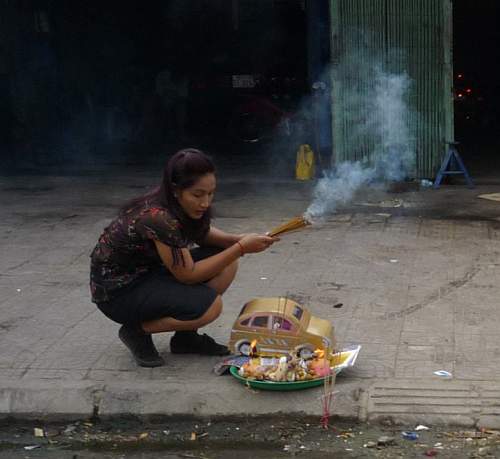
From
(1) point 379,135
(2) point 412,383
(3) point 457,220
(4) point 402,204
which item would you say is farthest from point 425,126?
(2) point 412,383

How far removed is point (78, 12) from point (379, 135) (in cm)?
989

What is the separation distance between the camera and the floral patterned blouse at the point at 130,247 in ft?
15.3

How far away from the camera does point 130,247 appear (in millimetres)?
4777

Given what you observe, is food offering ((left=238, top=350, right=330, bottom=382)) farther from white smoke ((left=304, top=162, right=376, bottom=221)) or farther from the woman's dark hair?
white smoke ((left=304, top=162, right=376, bottom=221))

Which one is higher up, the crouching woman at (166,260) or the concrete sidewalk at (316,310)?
the crouching woman at (166,260)

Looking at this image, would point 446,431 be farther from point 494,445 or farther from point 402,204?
point 402,204

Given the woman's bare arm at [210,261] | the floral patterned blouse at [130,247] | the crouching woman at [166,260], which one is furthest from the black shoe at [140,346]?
the woman's bare arm at [210,261]

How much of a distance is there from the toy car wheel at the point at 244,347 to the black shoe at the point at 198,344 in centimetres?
32

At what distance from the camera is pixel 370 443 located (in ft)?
14.1

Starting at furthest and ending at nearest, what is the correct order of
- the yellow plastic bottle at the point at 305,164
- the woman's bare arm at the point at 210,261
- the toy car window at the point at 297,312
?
the yellow plastic bottle at the point at 305,164 → the toy car window at the point at 297,312 → the woman's bare arm at the point at 210,261

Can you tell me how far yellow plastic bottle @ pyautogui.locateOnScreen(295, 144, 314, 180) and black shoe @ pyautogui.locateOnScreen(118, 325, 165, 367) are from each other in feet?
23.4

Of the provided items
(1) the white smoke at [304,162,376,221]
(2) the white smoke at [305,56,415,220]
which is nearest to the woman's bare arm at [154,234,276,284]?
(1) the white smoke at [304,162,376,221]

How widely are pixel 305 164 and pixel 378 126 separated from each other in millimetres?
1100

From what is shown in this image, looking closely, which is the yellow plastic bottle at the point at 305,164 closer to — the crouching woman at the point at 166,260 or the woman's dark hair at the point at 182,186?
the crouching woman at the point at 166,260
